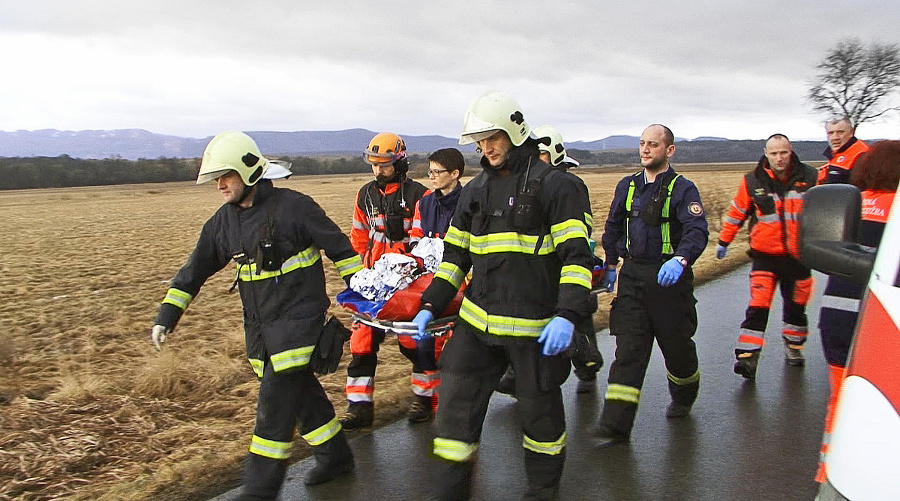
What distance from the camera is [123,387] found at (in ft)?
21.0

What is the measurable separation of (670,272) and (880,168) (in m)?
1.45

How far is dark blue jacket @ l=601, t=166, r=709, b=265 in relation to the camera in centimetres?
525

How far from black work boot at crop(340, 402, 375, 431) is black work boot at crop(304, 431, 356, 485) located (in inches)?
32.0

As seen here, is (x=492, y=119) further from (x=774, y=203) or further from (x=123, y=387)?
(x=123, y=387)

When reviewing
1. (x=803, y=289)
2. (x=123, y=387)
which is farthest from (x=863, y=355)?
(x=123, y=387)

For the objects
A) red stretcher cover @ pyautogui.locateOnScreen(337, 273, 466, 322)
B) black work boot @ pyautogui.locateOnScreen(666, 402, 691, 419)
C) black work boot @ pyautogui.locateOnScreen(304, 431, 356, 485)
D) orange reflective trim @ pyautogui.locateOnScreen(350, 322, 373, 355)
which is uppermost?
red stretcher cover @ pyautogui.locateOnScreen(337, 273, 466, 322)

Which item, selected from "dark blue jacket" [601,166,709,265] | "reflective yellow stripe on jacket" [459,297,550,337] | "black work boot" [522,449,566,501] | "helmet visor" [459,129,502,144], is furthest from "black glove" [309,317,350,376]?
"dark blue jacket" [601,166,709,265]

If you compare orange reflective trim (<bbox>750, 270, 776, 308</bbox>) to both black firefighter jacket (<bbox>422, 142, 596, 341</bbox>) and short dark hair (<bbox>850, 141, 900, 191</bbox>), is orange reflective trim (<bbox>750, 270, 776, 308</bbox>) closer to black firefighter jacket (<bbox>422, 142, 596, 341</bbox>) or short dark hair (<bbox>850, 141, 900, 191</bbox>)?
short dark hair (<bbox>850, 141, 900, 191</bbox>)

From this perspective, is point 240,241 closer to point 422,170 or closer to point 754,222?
point 754,222

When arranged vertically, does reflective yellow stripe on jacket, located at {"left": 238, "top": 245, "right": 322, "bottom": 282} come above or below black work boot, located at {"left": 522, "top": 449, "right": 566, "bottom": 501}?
above

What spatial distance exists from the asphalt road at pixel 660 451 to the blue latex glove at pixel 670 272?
3.69ft

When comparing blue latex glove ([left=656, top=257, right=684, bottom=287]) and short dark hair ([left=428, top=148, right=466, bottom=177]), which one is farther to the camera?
short dark hair ([left=428, top=148, right=466, bottom=177])

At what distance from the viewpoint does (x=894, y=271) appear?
85.1 inches

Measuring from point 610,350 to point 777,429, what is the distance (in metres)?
2.36
